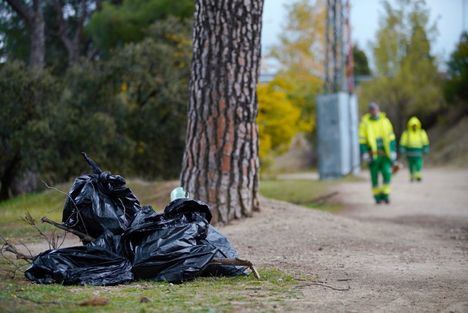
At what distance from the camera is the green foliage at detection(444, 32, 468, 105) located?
139 ft

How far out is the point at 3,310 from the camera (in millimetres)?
4324

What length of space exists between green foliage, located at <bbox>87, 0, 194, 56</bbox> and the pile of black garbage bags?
22.4 metres

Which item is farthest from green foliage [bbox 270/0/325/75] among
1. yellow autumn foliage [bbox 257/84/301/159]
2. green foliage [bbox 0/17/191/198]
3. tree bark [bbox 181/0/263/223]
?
tree bark [bbox 181/0/263/223]

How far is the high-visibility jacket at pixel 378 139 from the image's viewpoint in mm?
15453

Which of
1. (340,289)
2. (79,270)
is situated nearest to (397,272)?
(340,289)

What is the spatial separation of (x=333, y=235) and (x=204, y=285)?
392 cm

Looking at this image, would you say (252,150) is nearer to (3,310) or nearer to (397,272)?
(397,272)

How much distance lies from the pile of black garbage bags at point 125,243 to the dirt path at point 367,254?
0.96 m

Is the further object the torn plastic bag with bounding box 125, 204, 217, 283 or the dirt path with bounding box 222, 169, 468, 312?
the torn plastic bag with bounding box 125, 204, 217, 283

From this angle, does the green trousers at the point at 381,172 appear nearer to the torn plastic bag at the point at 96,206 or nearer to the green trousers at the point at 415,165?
the green trousers at the point at 415,165

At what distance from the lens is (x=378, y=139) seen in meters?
15.5

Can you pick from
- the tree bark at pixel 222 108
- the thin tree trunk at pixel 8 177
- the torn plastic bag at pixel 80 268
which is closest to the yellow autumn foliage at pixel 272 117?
the thin tree trunk at pixel 8 177

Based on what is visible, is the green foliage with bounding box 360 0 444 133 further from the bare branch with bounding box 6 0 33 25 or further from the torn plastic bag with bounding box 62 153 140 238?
the torn plastic bag with bounding box 62 153 140 238

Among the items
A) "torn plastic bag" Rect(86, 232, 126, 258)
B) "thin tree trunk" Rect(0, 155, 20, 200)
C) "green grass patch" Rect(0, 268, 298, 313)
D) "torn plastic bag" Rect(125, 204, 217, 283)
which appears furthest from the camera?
"thin tree trunk" Rect(0, 155, 20, 200)
